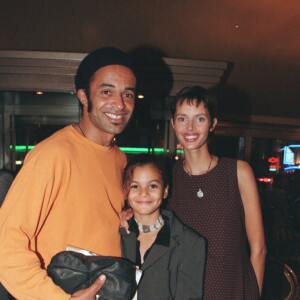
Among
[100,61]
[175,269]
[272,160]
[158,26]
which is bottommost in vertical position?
[175,269]

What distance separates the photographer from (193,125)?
178cm

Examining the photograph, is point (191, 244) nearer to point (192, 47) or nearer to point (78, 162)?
point (78, 162)

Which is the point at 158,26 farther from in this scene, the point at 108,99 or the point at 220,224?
the point at 220,224

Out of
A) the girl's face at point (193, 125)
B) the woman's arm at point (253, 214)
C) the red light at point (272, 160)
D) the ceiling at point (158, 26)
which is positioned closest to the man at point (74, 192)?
the girl's face at point (193, 125)

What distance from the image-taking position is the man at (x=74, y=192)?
1.12 meters

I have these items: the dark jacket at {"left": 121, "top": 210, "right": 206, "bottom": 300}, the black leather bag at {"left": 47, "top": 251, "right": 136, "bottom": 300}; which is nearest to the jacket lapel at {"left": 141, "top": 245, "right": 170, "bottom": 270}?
the dark jacket at {"left": 121, "top": 210, "right": 206, "bottom": 300}

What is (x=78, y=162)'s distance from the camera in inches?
55.2

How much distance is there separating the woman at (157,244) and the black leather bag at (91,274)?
43 centimetres

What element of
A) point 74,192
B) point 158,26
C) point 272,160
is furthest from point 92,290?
point 272,160

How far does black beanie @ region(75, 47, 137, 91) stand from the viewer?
153 cm

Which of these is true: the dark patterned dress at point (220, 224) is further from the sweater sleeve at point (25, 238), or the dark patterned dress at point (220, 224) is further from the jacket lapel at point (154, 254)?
the sweater sleeve at point (25, 238)

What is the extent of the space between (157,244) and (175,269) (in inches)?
6.0

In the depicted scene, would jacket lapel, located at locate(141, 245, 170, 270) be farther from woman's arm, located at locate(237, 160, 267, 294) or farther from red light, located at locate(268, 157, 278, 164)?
red light, located at locate(268, 157, 278, 164)

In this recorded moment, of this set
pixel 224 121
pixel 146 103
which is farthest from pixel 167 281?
pixel 224 121
